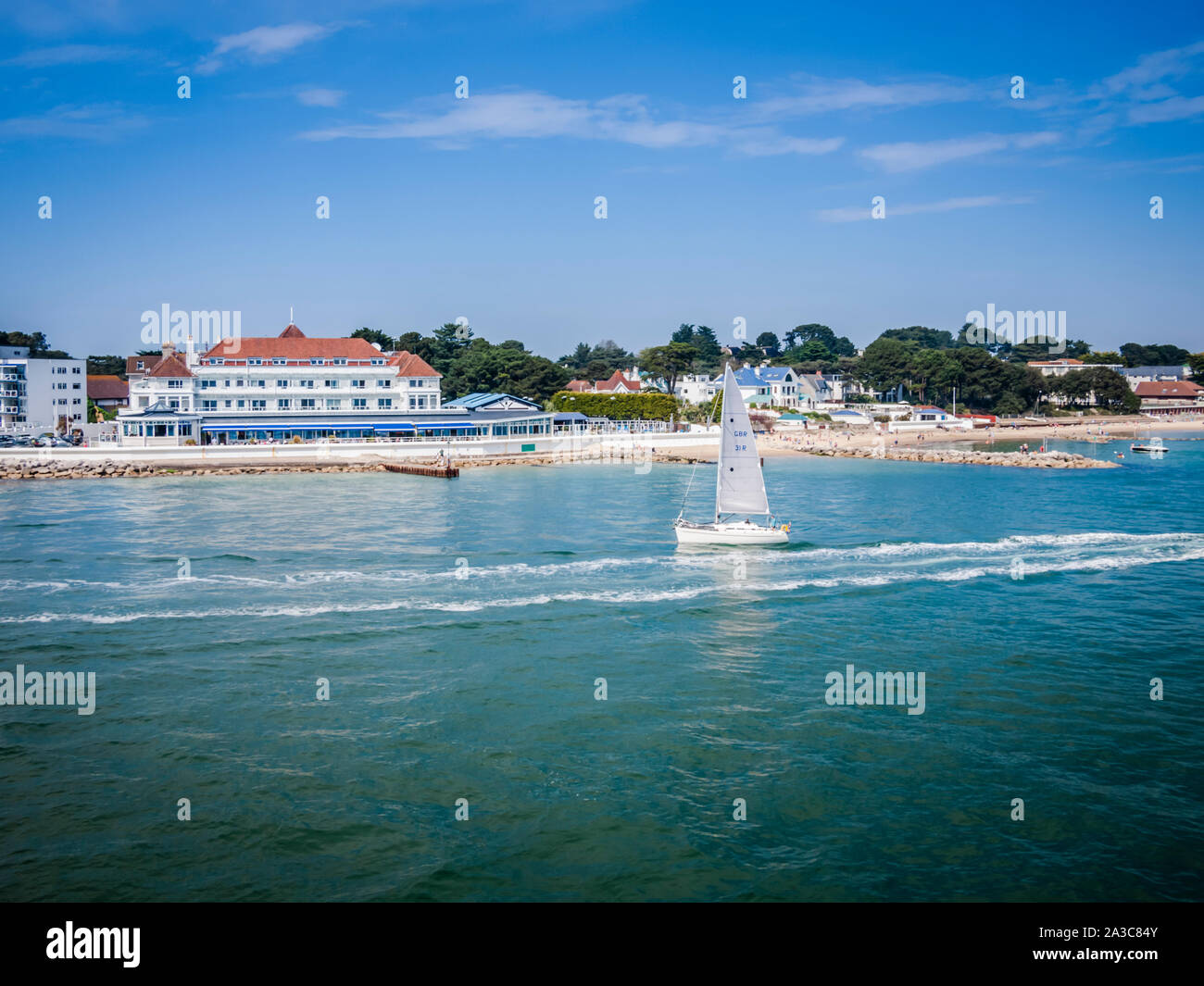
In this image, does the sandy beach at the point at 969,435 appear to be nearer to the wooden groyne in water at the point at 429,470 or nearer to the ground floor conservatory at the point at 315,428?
the ground floor conservatory at the point at 315,428

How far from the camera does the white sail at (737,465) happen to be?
36438 mm

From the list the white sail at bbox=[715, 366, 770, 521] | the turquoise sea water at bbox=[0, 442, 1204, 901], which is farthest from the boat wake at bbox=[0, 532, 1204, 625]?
the white sail at bbox=[715, 366, 770, 521]

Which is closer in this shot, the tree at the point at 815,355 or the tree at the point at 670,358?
the tree at the point at 670,358

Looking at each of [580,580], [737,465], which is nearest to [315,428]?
[737,465]

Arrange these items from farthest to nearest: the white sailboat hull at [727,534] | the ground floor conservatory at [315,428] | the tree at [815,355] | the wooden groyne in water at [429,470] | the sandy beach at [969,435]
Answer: the tree at [815,355]
the sandy beach at [969,435]
the ground floor conservatory at [315,428]
the wooden groyne in water at [429,470]
the white sailboat hull at [727,534]

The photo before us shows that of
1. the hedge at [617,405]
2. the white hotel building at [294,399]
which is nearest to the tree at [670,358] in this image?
the hedge at [617,405]

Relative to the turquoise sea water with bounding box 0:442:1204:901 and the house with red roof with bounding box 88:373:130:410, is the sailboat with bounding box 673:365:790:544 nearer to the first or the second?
the turquoise sea water with bounding box 0:442:1204:901

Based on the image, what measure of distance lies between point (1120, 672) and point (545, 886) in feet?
54.7

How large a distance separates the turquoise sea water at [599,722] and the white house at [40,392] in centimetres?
7853

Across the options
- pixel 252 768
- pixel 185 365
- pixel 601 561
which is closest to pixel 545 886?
pixel 252 768

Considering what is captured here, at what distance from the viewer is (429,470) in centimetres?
7094

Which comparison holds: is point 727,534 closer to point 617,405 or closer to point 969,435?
point 617,405

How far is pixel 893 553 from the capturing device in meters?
35.8

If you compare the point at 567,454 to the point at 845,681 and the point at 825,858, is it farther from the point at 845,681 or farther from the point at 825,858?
the point at 825,858
